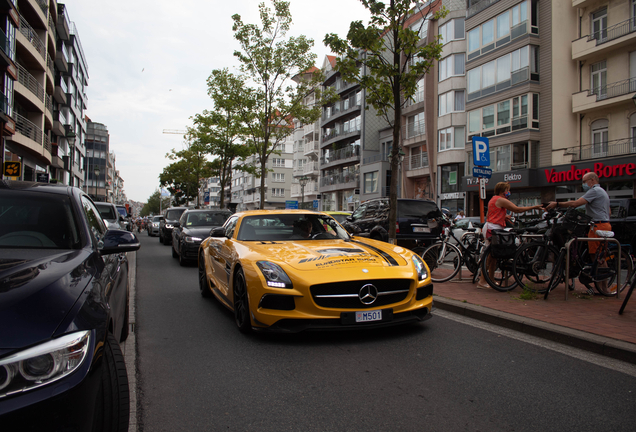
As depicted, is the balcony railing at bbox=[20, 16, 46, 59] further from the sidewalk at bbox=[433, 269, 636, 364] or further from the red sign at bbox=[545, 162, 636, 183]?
the red sign at bbox=[545, 162, 636, 183]

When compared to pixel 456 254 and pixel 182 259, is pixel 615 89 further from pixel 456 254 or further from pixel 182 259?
pixel 182 259

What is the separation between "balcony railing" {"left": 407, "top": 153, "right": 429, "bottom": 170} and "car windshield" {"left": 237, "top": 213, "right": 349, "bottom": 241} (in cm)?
3207

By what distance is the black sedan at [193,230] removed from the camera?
12000 mm

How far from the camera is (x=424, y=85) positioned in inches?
1449

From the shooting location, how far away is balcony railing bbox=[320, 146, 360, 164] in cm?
4962

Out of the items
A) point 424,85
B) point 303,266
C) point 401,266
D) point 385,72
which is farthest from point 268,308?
point 424,85

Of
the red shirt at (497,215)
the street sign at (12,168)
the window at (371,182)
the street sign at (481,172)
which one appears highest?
the window at (371,182)

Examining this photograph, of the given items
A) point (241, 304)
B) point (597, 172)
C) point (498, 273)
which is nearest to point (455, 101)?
point (597, 172)

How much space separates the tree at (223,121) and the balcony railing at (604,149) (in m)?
18.8

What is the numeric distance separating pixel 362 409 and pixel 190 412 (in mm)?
1122

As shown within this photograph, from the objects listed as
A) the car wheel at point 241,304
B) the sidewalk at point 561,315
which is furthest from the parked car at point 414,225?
the car wheel at point 241,304

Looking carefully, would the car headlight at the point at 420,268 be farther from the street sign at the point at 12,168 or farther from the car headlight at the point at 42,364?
the street sign at the point at 12,168

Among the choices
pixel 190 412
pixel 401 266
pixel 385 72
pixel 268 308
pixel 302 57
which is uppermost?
pixel 302 57

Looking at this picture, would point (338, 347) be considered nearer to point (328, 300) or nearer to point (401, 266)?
point (328, 300)
